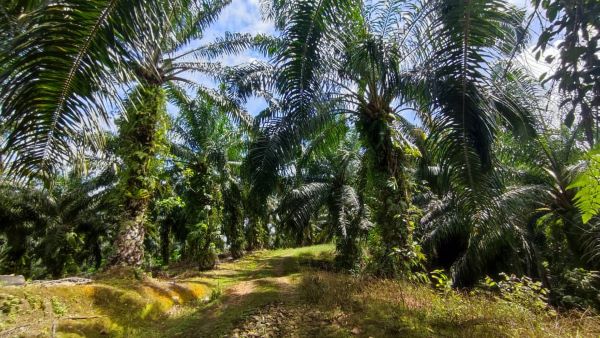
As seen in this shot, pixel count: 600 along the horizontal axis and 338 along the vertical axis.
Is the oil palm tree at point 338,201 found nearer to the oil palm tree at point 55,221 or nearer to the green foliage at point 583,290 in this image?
the green foliage at point 583,290

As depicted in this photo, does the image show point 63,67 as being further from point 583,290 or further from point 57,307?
point 583,290

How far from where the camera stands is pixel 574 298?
7703 mm

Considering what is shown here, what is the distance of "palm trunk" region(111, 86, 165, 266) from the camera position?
834cm

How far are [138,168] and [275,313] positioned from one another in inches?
189

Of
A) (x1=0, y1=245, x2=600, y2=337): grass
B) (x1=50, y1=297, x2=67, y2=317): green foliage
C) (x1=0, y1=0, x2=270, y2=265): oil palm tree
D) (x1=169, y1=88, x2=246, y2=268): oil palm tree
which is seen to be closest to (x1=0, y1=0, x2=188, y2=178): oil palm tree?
(x1=0, y1=0, x2=270, y2=265): oil palm tree

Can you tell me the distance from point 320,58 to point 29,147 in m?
4.70

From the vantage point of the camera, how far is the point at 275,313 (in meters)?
6.75

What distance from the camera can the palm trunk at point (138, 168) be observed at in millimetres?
8344

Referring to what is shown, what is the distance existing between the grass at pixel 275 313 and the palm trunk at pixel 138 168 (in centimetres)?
73

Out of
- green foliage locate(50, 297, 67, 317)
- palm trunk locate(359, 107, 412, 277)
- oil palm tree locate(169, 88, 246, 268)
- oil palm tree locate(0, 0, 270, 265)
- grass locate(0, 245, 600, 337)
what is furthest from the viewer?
oil palm tree locate(169, 88, 246, 268)

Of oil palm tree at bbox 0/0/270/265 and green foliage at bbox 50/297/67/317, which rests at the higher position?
oil palm tree at bbox 0/0/270/265

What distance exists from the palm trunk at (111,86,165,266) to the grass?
2.40 feet

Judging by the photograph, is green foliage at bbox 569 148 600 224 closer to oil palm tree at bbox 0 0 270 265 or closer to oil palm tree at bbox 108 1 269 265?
oil palm tree at bbox 0 0 270 265

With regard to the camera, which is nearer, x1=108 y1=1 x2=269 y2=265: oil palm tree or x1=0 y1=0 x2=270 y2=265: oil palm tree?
x1=0 y1=0 x2=270 y2=265: oil palm tree
